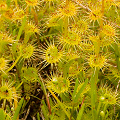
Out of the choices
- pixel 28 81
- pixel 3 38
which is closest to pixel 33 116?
pixel 28 81

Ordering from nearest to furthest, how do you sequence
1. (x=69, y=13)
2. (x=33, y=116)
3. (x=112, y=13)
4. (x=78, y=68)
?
(x=69, y=13), (x=78, y=68), (x=33, y=116), (x=112, y=13)

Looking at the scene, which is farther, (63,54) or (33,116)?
(33,116)

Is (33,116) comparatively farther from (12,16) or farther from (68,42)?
(12,16)

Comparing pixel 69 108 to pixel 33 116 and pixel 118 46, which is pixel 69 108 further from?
pixel 118 46

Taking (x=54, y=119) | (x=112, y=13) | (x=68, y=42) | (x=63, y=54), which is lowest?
(x=54, y=119)

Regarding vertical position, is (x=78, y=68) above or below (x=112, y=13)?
below

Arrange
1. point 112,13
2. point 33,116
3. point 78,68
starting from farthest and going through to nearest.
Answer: point 112,13, point 33,116, point 78,68

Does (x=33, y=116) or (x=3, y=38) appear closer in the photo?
(x=3, y=38)

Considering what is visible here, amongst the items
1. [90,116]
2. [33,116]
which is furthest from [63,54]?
[33,116]

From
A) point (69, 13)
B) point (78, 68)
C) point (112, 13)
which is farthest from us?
point (112, 13)
